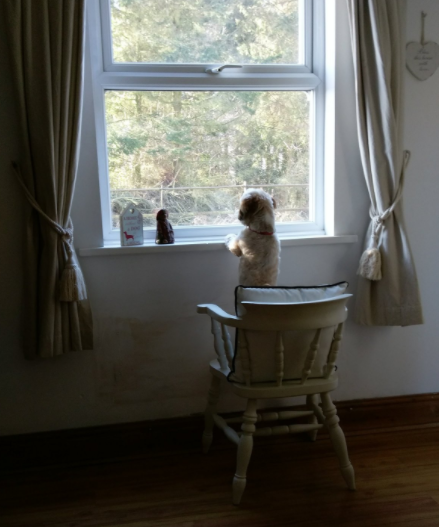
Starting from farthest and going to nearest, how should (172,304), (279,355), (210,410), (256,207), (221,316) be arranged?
(172,304), (210,410), (256,207), (221,316), (279,355)

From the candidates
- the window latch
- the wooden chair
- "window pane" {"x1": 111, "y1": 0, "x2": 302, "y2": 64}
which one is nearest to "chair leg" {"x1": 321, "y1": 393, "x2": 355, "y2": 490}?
the wooden chair

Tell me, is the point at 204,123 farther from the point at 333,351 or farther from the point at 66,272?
the point at 333,351

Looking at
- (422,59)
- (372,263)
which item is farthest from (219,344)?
(422,59)

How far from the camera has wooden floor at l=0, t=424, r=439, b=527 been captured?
5.82 ft

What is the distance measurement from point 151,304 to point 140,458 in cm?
65

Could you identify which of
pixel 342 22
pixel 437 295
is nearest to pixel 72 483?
pixel 437 295

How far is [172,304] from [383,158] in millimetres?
1096

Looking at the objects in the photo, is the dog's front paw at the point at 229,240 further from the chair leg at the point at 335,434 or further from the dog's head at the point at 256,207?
the chair leg at the point at 335,434

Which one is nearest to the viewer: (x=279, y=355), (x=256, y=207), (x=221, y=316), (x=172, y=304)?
(x=279, y=355)

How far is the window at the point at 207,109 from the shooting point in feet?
7.18

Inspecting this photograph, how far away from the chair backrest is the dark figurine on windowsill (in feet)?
1.78

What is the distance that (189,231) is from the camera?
2.33m

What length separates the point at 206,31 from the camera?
225cm

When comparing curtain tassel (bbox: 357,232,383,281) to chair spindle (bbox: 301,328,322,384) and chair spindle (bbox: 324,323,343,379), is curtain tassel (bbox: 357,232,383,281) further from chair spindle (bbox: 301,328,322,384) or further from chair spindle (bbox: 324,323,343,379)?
chair spindle (bbox: 301,328,322,384)
